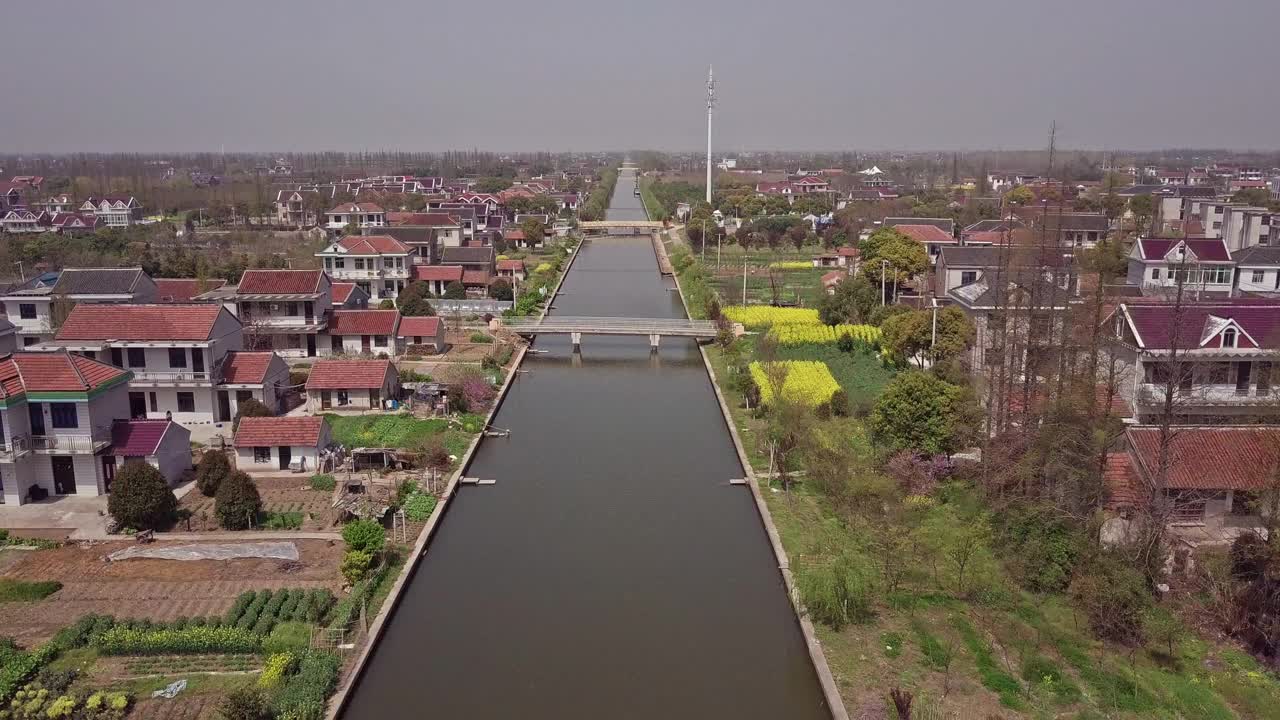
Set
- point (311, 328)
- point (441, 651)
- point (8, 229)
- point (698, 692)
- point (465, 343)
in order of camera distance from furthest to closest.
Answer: point (8, 229), point (465, 343), point (311, 328), point (441, 651), point (698, 692)

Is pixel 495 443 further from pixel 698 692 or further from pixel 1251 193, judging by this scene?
pixel 1251 193

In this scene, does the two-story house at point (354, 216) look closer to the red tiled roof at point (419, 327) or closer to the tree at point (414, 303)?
the tree at point (414, 303)

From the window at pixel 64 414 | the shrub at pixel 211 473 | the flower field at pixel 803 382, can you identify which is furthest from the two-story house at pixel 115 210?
the flower field at pixel 803 382

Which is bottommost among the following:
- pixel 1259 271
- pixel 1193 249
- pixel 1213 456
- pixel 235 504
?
pixel 235 504

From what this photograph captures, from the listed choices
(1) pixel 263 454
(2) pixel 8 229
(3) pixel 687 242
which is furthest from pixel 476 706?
(2) pixel 8 229

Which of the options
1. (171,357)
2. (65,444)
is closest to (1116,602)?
(65,444)

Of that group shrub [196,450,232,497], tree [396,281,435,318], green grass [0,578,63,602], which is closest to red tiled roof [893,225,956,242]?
tree [396,281,435,318]

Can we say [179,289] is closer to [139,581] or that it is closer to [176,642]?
[139,581]
